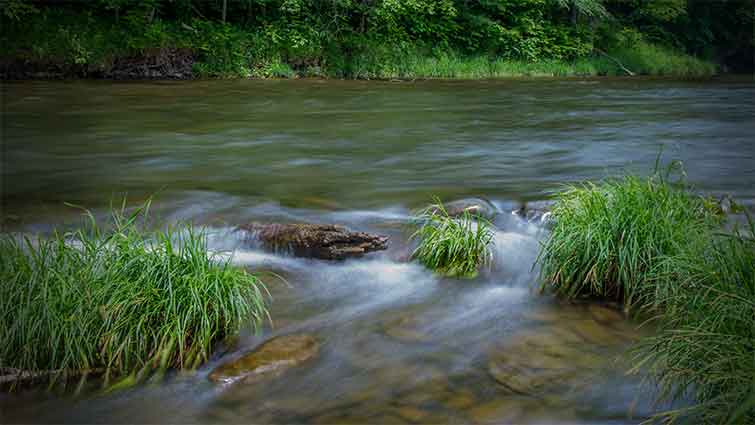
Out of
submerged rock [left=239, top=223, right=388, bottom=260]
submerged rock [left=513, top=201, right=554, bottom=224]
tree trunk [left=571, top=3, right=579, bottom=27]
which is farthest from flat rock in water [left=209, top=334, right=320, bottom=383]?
tree trunk [left=571, top=3, right=579, bottom=27]

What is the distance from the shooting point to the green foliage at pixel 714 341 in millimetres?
2863

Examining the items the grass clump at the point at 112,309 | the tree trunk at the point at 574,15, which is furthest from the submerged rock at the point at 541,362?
the tree trunk at the point at 574,15

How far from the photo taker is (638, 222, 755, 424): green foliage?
9.39 feet

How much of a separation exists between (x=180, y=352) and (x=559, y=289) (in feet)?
8.87

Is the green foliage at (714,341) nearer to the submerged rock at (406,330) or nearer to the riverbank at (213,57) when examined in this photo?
the submerged rock at (406,330)

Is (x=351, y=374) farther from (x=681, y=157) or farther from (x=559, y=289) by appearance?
(x=681, y=157)

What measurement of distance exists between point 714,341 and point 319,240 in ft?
10.9

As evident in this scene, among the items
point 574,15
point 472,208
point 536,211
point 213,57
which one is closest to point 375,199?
point 472,208

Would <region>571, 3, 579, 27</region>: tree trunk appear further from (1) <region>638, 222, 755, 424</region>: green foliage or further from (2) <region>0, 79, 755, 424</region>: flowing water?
(1) <region>638, 222, 755, 424</region>: green foliage

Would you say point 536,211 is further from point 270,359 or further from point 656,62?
point 656,62

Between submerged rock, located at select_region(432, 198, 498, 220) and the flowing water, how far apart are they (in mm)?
105

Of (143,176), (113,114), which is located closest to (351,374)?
(143,176)

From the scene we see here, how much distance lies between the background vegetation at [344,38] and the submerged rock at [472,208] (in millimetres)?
15712

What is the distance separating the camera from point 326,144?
11031 mm
